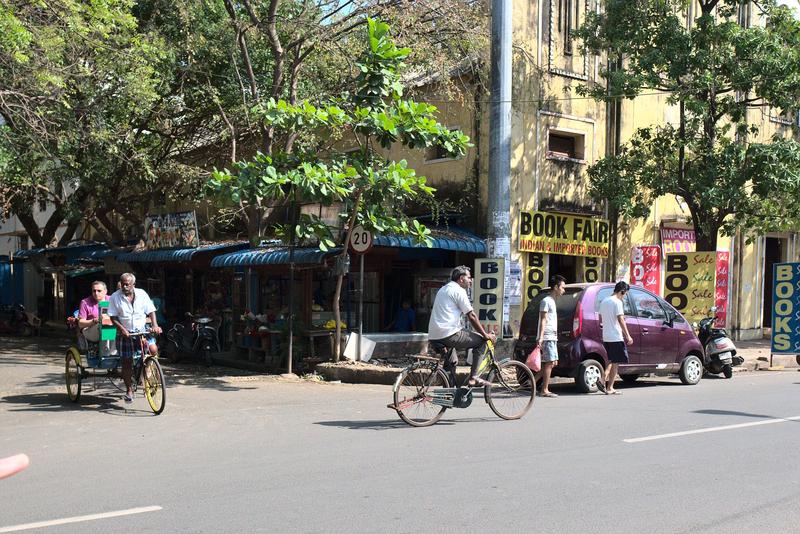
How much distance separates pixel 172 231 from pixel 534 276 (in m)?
9.86

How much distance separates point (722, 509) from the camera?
18.0 ft

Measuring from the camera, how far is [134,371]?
10.4m

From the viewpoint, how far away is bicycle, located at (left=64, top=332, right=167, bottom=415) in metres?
9.91

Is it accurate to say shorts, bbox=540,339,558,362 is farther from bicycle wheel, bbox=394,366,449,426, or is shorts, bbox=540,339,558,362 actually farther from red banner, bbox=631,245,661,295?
red banner, bbox=631,245,661,295

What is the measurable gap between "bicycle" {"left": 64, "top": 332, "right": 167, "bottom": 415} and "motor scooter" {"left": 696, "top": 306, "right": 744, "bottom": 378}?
10246 millimetres

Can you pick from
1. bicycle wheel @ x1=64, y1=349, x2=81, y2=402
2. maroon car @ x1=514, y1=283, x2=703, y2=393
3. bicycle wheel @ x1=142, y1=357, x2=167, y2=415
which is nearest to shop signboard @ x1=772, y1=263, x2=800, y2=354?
maroon car @ x1=514, y1=283, x2=703, y2=393

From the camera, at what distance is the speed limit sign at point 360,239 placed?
1398cm

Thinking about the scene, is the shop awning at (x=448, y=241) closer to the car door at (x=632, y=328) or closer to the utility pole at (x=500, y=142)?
the utility pole at (x=500, y=142)

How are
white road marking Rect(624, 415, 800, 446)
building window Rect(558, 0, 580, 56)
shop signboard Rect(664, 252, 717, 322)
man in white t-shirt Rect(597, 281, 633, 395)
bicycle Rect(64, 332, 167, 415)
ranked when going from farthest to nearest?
building window Rect(558, 0, 580, 56) < shop signboard Rect(664, 252, 717, 322) < man in white t-shirt Rect(597, 281, 633, 395) < bicycle Rect(64, 332, 167, 415) < white road marking Rect(624, 415, 800, 446)

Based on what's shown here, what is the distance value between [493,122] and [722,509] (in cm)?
1094

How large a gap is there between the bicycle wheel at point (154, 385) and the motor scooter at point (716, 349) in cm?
1020

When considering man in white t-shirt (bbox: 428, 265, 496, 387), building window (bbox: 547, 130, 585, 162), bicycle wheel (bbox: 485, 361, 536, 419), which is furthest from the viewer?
building window (bbox: 547, 130, 585, 162)

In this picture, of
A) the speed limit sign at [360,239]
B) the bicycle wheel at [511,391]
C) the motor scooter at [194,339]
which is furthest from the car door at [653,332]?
the motor scooter at [194,339]

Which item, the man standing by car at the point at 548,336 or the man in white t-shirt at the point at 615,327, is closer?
the man standing by car at the point at 548,336
